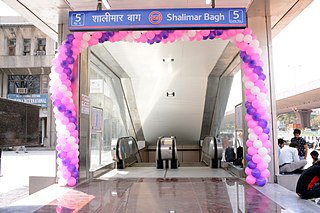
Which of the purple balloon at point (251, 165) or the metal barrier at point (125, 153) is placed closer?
the purple balloon at point (251, 165)

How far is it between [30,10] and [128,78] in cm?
554

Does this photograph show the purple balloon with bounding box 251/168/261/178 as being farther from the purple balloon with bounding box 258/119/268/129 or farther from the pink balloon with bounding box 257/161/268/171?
the purple balloon with bounding box 258/119/268/129

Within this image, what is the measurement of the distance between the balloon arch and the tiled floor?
1.46ft

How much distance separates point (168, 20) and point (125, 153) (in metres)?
6.20

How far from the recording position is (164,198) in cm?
511

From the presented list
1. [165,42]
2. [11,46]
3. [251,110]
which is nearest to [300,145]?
[251,110]

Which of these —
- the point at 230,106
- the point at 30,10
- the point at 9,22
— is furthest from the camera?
the point at 9,22

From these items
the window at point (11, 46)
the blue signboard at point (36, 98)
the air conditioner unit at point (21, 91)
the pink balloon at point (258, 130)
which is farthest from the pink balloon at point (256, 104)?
the window at point (11, 46)

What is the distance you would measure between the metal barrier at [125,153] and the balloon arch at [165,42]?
117 inches

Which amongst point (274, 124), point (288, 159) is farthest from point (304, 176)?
point (288, 159)

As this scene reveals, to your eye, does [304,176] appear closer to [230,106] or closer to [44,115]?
[230,106]

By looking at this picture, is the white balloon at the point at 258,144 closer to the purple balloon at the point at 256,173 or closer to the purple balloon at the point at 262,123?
the purple balloon at the point at 262,123

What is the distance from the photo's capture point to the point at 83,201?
16.0 feet

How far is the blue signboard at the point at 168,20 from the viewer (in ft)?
15.4
